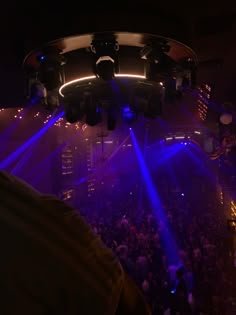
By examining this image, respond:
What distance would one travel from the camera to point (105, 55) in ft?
9.80

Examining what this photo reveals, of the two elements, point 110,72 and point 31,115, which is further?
point 31,115

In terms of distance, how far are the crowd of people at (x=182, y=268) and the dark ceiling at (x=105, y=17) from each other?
271 cm

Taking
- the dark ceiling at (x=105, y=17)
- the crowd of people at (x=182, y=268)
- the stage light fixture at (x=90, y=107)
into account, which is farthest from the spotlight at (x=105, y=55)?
the crowd of people at (x=182, y=268)

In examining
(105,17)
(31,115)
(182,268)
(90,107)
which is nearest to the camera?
(105,17)

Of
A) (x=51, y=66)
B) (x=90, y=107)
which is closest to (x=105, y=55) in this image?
(x=51, y=66)

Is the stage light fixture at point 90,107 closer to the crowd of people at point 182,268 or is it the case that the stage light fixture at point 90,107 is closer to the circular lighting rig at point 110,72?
the circular lighting rig at point 110,72

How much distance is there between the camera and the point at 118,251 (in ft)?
27.0

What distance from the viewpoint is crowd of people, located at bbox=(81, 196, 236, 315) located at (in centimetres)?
663

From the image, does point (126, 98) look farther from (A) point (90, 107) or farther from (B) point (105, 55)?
(B) point (105, 55)

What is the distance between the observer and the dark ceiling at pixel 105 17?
115 inches

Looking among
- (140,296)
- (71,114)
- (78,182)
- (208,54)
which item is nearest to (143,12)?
(71,114)

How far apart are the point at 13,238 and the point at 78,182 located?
1592 cm

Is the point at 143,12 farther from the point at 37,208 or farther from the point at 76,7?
the point at 37,208

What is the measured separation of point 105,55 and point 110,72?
0.50ft
